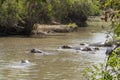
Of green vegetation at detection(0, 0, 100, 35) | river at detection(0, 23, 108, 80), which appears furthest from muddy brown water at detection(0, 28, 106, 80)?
green vegetation at detection(0, 0, 100, 35)

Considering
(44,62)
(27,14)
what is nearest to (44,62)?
(44,62)

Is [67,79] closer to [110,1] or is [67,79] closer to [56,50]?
[56,50]

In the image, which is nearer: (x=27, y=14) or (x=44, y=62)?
(x=44, y=62)

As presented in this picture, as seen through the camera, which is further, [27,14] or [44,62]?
[27,14]

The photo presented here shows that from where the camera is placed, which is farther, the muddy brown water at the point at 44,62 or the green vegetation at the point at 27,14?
the green vegetation at the point at 27,14

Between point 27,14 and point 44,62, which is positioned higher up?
point 27,14

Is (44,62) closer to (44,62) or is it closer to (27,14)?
(44,62)

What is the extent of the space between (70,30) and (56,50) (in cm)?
1883

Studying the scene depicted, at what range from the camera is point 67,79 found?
740 inches

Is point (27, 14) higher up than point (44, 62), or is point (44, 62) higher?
point (27, 14)

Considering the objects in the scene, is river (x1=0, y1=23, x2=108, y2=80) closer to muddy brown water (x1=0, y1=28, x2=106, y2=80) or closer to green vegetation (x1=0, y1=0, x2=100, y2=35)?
muddy brown water (x1=0, y1=28, x2=106, y2=80)

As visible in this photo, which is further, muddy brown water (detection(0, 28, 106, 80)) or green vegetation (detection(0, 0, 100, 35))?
green vegetation (detection(0, 0, 100, 35))

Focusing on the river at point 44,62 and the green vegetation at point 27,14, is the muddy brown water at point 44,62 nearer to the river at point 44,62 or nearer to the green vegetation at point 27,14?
the river at point 44,62

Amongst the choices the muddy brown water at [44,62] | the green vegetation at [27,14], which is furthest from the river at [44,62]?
the green vegetation at [27,14]
